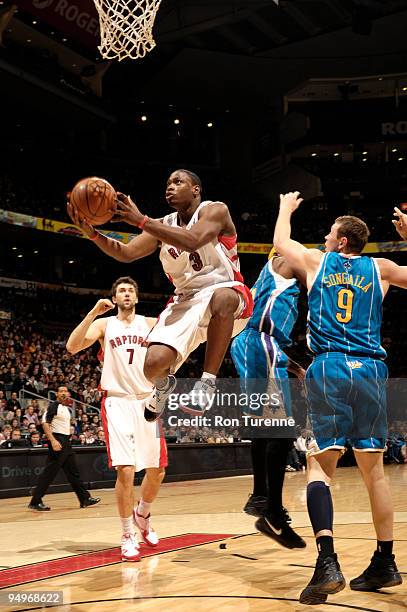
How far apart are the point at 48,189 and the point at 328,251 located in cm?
2499

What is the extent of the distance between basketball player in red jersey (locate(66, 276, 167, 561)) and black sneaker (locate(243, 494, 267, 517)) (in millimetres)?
1276

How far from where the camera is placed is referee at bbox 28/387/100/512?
10844 mm

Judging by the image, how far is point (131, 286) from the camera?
6914 millimetres

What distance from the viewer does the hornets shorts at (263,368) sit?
550 cm

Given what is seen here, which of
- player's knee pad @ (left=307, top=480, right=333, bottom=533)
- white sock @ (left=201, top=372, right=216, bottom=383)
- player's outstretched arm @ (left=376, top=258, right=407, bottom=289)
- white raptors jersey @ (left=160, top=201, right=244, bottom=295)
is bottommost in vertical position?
player's knee pad @ (left=307, top=480, right=333, bottom=533)

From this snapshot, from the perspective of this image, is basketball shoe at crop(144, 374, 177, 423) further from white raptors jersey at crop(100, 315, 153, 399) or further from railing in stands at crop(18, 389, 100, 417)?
railing in stands at crop(18, 389, 100, 417)

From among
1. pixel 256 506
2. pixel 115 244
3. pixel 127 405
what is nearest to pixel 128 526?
pixel 127 405

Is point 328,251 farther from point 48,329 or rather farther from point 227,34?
point 227,34

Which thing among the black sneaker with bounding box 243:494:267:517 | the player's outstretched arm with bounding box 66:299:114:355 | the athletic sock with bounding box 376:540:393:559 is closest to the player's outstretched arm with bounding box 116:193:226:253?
the player's outstretched arm with bounding box 66:299:114:355

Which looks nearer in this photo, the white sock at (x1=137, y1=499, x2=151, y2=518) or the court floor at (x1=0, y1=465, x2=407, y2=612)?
the court floor at (x1=0, y1=465, x2=407, y2=612)

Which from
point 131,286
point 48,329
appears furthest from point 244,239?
point 131,286

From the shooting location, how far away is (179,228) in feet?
14.4

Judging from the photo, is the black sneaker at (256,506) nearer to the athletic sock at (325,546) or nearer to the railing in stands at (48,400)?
the athletic sock at (325,546)

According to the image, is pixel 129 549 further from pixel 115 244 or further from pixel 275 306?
pixel 115 244
